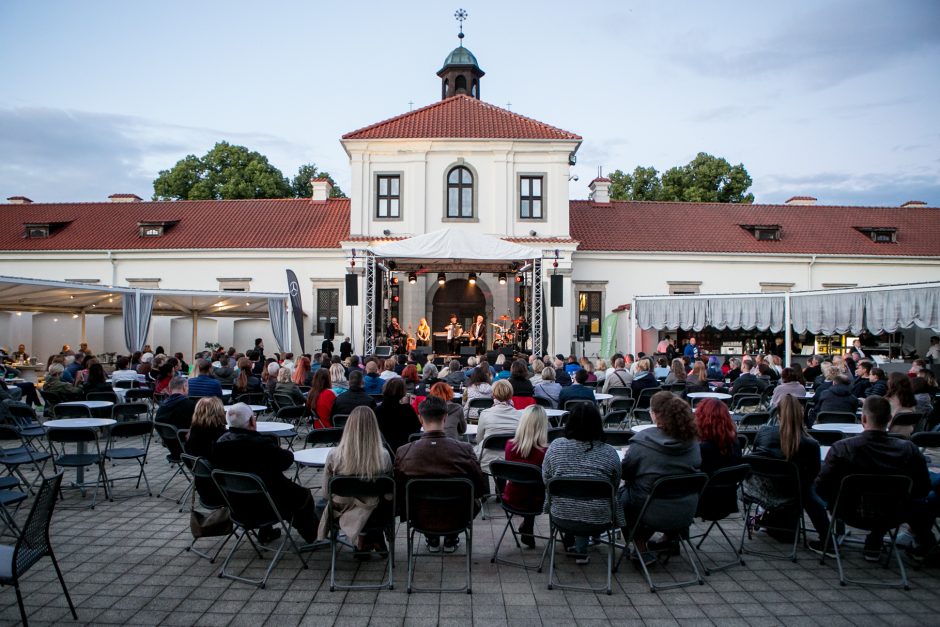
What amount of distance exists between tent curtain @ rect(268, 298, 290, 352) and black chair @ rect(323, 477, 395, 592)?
53.9 ft

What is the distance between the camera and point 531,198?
2358cm

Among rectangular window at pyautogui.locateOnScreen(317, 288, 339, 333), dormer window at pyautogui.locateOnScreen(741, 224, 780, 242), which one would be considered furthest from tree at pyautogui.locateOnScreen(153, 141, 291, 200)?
dormer window at pyautogui.locateOnScreen(741, 224, 780, 242)

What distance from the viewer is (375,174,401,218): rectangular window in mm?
23469

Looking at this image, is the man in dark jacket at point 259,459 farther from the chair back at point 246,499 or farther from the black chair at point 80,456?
the black chair at point 80,456

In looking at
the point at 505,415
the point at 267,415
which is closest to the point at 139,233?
the point at 267,415

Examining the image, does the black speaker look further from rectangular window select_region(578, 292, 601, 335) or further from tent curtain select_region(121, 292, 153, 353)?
rectangular window select_region(578, 292, 601, 335)

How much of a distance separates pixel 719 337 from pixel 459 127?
1206 cm

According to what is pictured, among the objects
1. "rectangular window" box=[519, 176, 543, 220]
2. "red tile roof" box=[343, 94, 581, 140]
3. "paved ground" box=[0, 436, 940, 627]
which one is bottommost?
"paved ground" box=[0, 436, 940, 627]

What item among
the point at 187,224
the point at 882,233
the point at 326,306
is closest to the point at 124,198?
the point at 187,224

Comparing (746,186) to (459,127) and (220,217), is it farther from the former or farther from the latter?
(220,217)

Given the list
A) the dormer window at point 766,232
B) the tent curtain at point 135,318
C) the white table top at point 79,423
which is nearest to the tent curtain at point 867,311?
the dormer window at point 766,232

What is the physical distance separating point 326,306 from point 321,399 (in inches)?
683

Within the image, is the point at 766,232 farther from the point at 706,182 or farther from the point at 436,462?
the point at 436,462

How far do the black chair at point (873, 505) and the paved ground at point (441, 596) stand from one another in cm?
21
